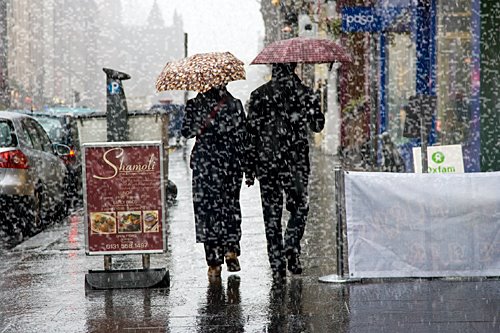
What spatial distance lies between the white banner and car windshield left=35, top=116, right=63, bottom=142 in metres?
11.7

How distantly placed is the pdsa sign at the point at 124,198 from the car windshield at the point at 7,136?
4887 mm

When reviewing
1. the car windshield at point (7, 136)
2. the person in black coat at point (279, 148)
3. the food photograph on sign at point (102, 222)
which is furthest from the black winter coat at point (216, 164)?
the car windshield at point (7, 136)

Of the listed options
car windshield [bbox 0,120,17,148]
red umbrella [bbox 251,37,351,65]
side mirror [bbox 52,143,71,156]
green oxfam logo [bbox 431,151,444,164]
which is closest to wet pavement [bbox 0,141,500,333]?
green oxfam logo [bbox 431,151,444,164]

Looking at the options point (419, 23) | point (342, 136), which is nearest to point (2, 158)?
point (419, 23)

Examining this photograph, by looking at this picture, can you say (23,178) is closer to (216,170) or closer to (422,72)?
(216,170)

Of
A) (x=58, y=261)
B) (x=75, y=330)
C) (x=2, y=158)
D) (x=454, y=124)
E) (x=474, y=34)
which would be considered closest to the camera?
(x=75, y=330)

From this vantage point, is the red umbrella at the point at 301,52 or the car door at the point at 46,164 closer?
the red umbrella at the point at 301,52

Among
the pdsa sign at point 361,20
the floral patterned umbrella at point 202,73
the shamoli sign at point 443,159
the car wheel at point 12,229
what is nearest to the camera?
the floral patterned umbrella at point 202,73

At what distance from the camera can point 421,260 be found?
8758 millimetres

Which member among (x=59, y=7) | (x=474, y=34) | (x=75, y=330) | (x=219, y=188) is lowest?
(x=75, y=330)

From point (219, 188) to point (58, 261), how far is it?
229 centimetres

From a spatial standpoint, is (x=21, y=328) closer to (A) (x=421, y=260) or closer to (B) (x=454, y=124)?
(A) (x=421, y=260)

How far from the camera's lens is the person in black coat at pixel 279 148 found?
360 inches

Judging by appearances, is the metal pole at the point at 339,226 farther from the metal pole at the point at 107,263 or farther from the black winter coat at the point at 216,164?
the metal pole at the point at 107,263
